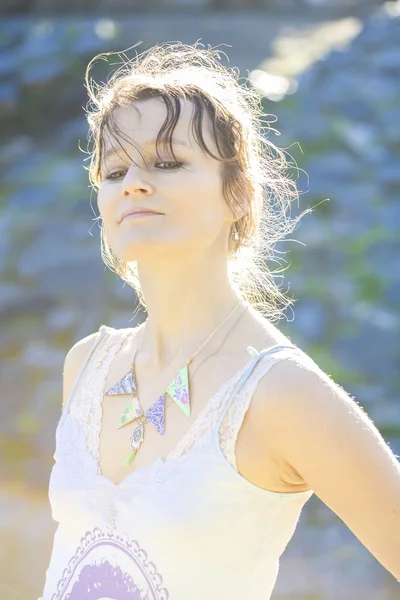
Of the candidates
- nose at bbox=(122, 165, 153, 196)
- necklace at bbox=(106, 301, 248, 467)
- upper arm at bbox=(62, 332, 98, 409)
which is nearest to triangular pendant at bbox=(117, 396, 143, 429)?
necklace at bbox=(106, 301, 248, 467)

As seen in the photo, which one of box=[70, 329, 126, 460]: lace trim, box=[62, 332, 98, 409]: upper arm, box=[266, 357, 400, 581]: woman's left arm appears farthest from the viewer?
box=[62, 332, 98, 409]: upper arm

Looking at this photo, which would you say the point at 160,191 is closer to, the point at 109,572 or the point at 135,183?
the point at 135,183

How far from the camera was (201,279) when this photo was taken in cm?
145

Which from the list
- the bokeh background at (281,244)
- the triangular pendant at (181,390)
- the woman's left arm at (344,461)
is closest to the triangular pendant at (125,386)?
the triangular pendant at (181,390)

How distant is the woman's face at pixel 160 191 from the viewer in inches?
54.1

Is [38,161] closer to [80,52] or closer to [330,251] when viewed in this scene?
[80,52]

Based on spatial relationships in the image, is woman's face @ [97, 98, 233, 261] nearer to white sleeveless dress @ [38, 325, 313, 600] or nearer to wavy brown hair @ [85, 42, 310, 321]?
wavy brown hair @ [85, 42, 310, 321]

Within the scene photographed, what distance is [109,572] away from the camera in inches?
53.5

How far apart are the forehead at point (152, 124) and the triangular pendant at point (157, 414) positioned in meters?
0.39

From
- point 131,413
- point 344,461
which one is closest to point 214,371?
point 131,413

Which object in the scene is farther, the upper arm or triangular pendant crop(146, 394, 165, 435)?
the upper arm

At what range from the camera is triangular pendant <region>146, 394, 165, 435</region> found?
1404 millimetres

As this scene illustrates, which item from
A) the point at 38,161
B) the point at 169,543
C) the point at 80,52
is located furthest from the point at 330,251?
the point at 169,543

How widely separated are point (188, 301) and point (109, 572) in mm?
426
